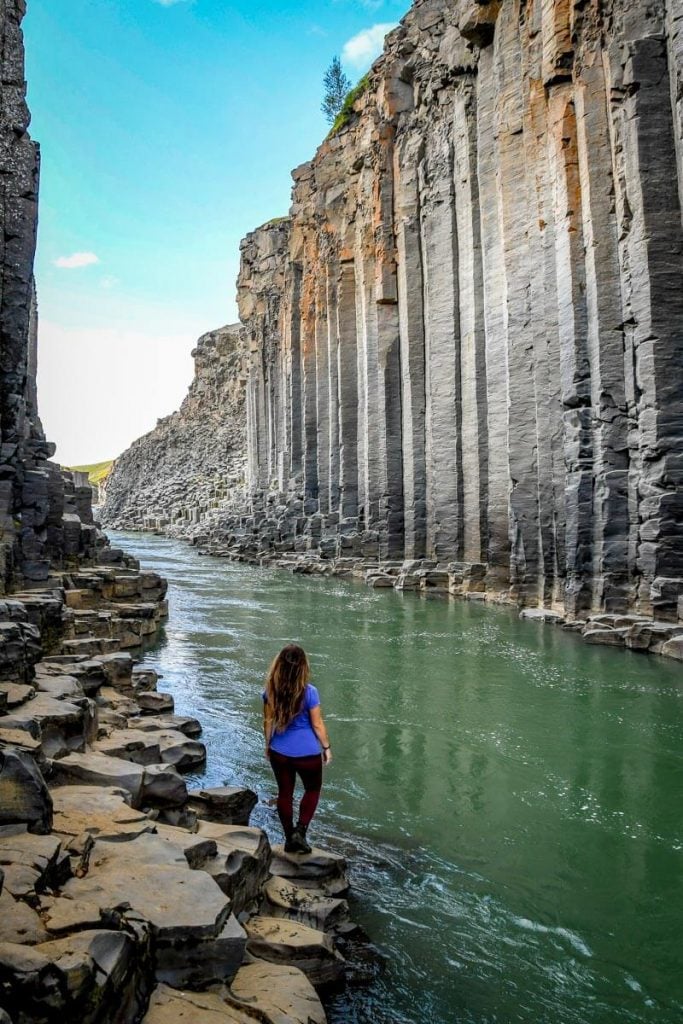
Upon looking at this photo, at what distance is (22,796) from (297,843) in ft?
6.21

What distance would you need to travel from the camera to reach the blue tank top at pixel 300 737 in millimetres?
5184

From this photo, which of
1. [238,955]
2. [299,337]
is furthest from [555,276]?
[299,337]

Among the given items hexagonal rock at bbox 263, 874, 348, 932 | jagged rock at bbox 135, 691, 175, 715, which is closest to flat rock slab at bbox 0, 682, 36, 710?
jagged rock at bbox 135, 691, 175, 715

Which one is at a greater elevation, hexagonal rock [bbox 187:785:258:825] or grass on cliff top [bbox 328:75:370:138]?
grass on cliff top [bbox 328:75:370:138]

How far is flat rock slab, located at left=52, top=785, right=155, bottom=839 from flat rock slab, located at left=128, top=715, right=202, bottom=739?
274 cm

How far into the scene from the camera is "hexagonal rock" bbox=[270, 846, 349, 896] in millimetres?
4906

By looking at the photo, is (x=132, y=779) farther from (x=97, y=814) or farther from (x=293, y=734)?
(x=293, y=734)

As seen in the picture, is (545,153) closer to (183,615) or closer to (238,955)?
(183,615)

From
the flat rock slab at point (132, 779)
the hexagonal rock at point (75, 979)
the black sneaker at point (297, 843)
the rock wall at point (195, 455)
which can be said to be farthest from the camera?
the rock wall at point (195, 455)

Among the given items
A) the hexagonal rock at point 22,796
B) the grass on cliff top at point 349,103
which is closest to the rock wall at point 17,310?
the hexagonal rock at point 22,796

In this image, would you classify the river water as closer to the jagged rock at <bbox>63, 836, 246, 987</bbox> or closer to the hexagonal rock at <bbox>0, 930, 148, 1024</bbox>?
the jagged rock at <bbox>63, 836, 246, 987</bbox>

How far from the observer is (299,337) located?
45.0 meters

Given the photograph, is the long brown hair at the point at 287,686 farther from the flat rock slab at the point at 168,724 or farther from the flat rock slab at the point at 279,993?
the flat rock slab at the point at 168,724

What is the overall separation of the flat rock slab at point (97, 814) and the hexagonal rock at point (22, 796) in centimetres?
21
